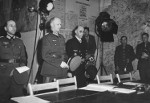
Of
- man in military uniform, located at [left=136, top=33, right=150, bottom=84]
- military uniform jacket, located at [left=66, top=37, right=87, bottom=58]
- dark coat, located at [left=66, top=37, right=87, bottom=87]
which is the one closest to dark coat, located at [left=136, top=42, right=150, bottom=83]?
man in military uniform, located at [left=136, top=33, right=150, bottom=84]

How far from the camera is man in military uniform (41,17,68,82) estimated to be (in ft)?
11.3

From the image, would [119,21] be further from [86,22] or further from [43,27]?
[43,27]

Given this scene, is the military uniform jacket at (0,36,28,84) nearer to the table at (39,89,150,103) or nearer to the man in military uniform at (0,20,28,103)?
the man in military uniform at (0,20,28,103)

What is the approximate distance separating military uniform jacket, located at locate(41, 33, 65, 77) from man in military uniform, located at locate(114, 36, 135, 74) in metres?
2.53

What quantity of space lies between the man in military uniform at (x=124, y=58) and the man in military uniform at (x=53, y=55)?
247 cm

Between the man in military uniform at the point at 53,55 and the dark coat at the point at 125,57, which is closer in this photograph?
the man in military uniform at the point at 53,55

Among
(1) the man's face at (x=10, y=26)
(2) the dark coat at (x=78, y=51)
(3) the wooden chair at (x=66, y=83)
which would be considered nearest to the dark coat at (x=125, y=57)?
(2) the dark coat at (x=78, y=51)

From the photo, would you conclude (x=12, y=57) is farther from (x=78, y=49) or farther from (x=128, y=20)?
(x=128, y=20)

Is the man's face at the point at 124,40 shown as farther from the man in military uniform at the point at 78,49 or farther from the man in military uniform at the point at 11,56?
the man in military uniform at the point at 11,56

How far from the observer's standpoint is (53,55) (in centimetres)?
349

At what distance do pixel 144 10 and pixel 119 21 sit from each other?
0.81m

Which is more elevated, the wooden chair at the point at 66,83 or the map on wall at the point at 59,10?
the map on wall at the point at 59,10

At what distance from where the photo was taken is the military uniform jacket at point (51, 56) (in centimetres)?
344

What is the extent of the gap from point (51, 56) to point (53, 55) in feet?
0.14
